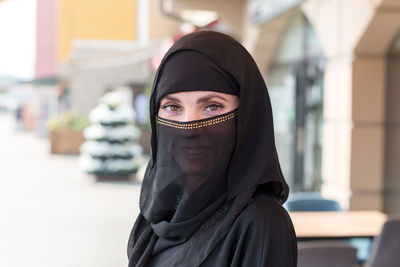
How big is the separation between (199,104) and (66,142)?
1869 centimetres

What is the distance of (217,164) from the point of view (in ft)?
5.15

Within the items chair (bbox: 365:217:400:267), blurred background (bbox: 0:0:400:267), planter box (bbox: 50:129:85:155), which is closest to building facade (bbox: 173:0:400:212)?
blurred background (bbox: 0:0:400:267)

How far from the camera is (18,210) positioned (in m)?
9.98

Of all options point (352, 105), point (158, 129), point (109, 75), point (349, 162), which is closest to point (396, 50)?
point (352, 105)

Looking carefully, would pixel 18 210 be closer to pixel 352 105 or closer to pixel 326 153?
pixel 326 153

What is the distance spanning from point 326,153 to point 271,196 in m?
6.26

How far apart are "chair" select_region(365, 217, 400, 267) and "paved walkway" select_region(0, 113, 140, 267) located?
3.22m

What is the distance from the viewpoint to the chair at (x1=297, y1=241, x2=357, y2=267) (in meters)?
3.54

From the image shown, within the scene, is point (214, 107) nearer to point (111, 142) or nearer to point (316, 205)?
point (316, 205)

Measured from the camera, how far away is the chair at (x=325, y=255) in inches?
140

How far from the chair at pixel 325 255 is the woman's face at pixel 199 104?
82.9 inches

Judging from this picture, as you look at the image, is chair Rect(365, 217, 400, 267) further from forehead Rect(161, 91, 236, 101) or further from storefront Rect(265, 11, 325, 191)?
storefront Rect(265, 11, 325, 191)

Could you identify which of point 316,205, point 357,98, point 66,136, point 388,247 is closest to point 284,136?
point 357,98

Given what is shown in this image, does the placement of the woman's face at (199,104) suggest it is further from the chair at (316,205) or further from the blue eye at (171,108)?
the chair at (316,205)
